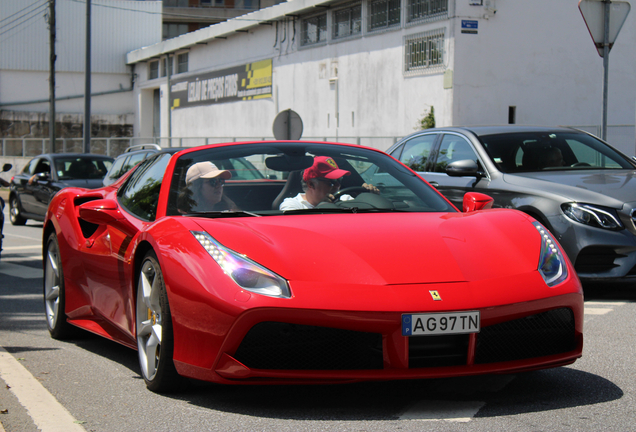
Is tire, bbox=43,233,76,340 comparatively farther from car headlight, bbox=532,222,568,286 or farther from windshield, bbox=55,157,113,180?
windshield, bbox=55,157,113,180

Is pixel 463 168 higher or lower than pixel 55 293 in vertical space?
higher

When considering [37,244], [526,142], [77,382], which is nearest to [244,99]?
[37,244]

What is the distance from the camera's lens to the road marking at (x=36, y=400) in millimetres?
3641

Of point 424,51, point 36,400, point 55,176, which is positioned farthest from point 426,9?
point 36,400

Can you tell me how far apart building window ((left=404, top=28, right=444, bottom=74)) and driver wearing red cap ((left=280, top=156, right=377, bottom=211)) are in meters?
20.4

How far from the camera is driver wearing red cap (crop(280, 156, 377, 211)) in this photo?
4.64 meters

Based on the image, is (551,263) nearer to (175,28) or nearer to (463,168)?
(463,168)

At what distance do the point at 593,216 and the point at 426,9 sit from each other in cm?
1904

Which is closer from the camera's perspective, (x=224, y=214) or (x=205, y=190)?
(x=224, y=214)

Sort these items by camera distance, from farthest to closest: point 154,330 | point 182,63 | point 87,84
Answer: point 182,63 < point 87,84 < point 154,330

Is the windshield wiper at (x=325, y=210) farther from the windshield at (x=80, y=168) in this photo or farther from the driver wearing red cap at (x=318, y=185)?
the windshield at (x=80, y=168)

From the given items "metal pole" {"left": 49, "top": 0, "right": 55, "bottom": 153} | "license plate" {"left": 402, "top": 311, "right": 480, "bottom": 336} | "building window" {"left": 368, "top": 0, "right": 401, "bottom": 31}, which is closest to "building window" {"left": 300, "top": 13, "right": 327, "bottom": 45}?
"building window" {"left": 368, "top": 0, "right": 401, "bottom": 31}

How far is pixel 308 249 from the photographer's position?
151 inches

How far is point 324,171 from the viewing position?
4801 millimetres
